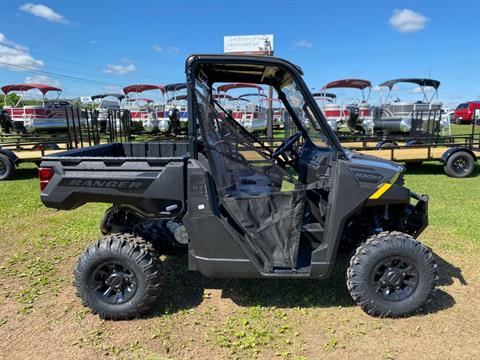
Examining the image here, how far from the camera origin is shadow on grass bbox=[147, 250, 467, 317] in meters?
3.19

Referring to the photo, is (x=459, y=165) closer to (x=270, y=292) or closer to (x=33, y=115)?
(x=270, y=292)

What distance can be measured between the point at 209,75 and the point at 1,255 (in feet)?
10.1

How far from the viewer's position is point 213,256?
9.49 ft

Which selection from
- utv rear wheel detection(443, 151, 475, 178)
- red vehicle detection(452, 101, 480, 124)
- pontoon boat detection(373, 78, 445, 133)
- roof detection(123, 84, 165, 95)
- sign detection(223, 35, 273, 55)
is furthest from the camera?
red vehicle detection(452, 101, 480, 124)

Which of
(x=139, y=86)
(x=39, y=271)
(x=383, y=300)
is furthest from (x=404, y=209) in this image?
(x=139, y=86)

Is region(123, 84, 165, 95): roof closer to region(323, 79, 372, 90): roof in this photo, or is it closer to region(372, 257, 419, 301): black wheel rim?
region(323, 79, 372, 90): roof

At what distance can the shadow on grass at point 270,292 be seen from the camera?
10.5 ft

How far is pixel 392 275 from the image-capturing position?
293cm

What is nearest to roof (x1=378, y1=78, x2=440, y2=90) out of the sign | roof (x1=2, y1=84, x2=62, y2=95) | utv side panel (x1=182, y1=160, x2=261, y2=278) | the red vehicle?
the sign

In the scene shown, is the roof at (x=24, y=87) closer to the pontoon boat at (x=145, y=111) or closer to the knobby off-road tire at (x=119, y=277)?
the pontoon boat at (x=145, y=111)

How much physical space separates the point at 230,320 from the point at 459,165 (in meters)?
8.09

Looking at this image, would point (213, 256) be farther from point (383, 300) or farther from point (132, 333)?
point (383, 300)

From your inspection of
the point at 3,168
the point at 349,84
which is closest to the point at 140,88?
the point at 349,84

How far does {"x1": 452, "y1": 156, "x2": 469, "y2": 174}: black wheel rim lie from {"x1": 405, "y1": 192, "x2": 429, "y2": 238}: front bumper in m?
6.66
